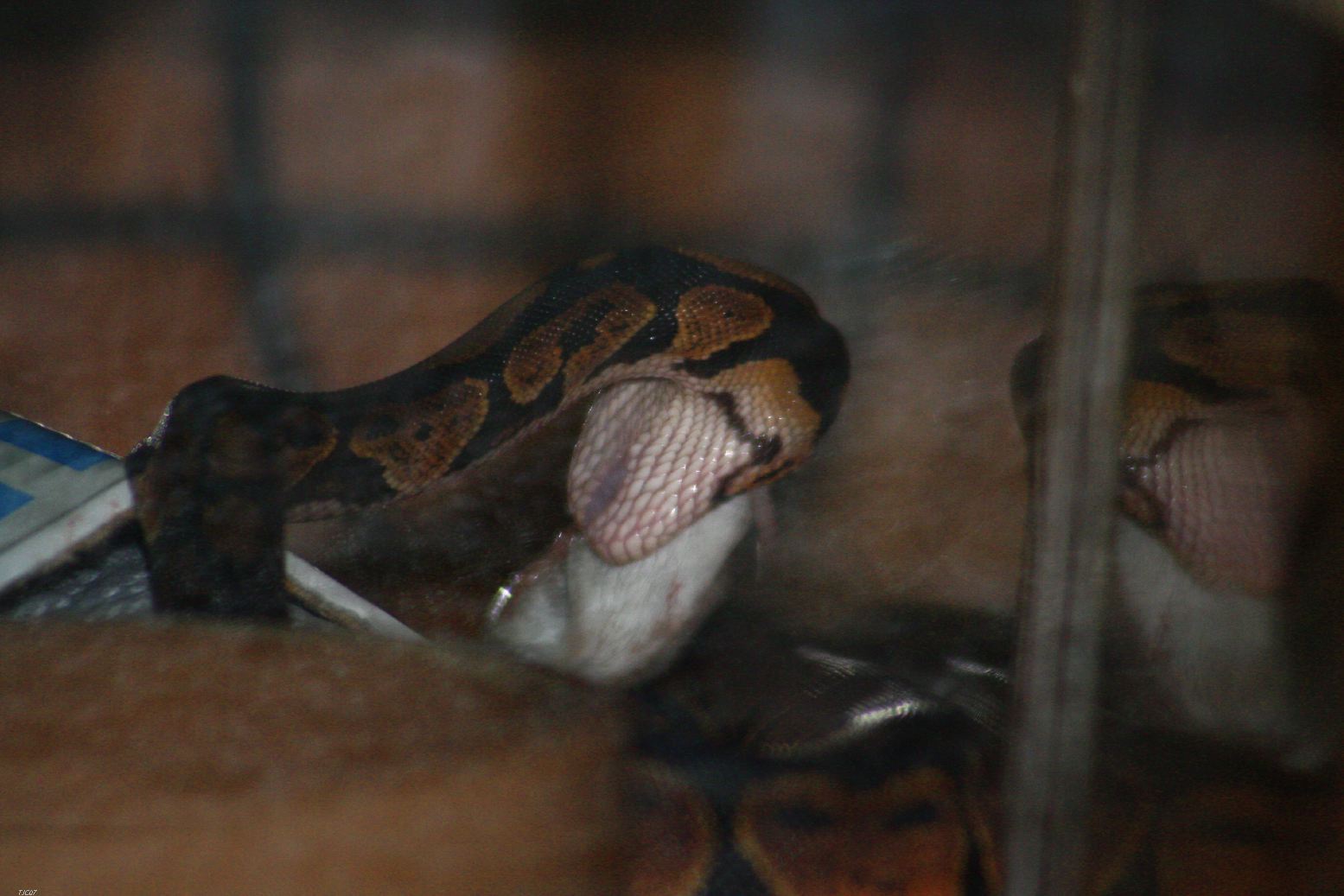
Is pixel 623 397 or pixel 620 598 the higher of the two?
pixel 623 397

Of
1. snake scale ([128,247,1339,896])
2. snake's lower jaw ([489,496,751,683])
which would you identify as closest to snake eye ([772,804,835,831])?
snake scale ([128,247,1339,896])

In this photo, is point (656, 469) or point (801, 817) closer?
point (801, 817)

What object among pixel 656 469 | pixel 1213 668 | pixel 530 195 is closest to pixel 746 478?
pixel 656 469

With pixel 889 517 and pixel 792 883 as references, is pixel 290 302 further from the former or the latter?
pixel 792 883

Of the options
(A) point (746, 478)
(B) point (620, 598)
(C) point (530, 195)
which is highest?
(C) point (530, 195)

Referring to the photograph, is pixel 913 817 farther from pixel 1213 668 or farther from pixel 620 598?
pixel 620 598


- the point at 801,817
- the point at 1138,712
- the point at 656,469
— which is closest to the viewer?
the point at 1138,712

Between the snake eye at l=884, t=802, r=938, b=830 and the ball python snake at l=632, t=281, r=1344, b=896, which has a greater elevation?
the ball python snake at l=632, t=281, r=1344, b=896

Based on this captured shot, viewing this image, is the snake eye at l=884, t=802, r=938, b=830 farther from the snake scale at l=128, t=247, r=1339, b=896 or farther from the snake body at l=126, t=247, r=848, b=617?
the snake body at l=126, t=247, r=848, b=617

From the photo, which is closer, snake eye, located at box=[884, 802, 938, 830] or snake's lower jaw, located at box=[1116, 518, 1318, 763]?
snake's lower jaw, located at box=[1116, 518, 1318, 763]
